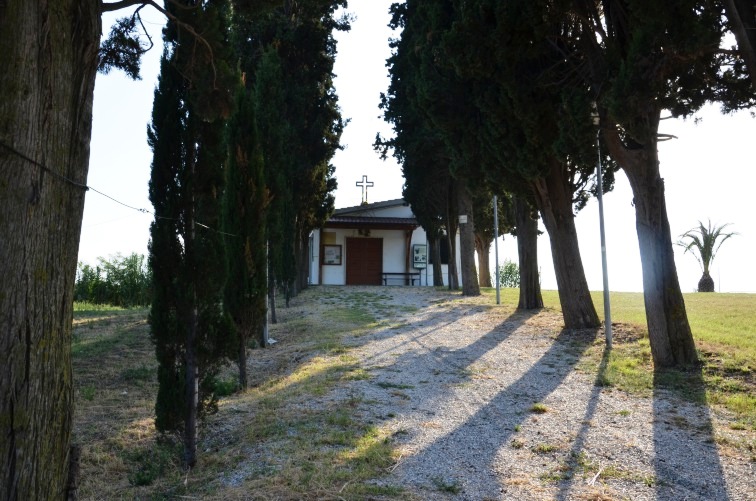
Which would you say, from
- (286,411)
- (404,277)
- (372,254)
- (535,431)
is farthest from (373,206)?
(535,431)

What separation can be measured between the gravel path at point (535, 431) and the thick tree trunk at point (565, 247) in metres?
1.30

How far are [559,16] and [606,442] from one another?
6.47 metres

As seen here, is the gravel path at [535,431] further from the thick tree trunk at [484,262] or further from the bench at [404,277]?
the thick tree trunk at [484,262]

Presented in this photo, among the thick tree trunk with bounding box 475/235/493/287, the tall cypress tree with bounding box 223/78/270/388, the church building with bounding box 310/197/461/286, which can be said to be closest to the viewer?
the tall cypress tree with bounding box 223/78/270/388

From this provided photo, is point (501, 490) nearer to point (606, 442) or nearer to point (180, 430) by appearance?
point (606, 442)

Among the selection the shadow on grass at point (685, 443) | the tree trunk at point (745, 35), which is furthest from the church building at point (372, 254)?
the tree trunk at point (745, 35)

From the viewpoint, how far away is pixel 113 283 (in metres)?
23.7

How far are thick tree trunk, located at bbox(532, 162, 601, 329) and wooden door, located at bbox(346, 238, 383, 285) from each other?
17973 mm

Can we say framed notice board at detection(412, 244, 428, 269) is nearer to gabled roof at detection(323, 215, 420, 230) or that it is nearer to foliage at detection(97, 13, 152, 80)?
gabled roof at detection(323, 215, 420, 230)

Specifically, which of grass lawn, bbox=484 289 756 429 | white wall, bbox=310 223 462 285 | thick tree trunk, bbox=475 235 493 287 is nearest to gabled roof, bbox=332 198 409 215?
white wall, bbox=310 223 462 285

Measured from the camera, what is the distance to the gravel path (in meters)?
4.35

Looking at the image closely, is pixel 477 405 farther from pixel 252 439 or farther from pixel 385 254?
pixel 385 254

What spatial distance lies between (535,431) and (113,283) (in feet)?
70.6

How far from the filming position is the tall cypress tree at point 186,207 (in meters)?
5.07
